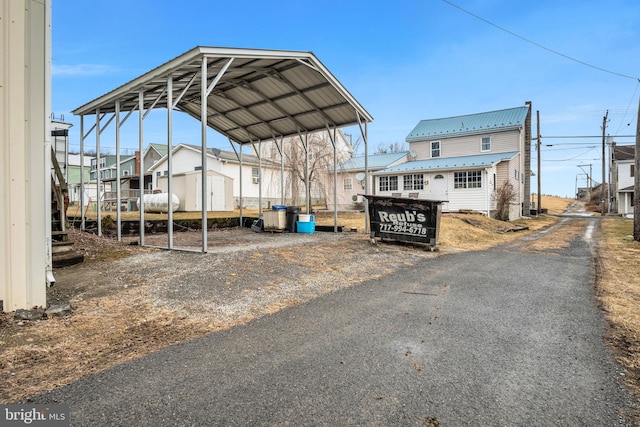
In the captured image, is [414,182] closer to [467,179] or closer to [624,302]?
[467,179]

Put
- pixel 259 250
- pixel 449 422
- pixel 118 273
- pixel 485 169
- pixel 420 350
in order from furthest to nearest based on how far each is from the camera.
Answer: pixel 485 169 < pixel 259 250 < pixel 118 273 < pixel 420 350 < pixel 449 422

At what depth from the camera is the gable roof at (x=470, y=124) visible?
25922mm

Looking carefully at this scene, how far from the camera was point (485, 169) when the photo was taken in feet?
71.5

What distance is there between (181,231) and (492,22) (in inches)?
527

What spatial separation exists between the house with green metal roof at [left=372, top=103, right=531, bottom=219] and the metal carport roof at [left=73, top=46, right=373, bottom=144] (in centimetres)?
1156

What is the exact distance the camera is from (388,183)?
2591 cm

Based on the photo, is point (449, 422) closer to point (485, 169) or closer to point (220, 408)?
point (220, 408)

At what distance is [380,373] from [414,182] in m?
23.1

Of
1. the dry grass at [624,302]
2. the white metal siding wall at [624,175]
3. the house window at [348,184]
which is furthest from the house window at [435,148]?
the white metal siding wall at [624,175]

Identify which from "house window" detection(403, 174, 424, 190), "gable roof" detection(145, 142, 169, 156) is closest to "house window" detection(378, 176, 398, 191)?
"house window" detection(403, 174, 424, 190)

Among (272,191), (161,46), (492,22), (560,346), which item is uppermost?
(161,46)

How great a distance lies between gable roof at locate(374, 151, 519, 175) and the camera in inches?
875

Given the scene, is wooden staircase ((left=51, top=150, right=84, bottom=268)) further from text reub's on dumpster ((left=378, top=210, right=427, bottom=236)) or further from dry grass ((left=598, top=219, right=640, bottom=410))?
dry grass ((left=598, top=219, right=640, bottom=410))

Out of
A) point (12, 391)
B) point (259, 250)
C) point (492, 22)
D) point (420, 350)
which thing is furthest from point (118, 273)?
point (492, 22)
